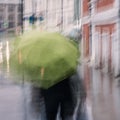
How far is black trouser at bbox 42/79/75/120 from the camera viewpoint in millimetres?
2318

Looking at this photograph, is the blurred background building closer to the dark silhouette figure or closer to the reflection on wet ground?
the reflection on wet ground

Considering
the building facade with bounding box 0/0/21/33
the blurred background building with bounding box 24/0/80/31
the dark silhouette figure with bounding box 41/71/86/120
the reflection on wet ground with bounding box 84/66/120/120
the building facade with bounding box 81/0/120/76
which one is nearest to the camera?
the dark silhouette figure with bounding box 41/71/86/120

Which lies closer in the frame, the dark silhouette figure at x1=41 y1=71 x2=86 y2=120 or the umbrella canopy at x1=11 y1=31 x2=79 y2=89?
the umbrella canopy at x1=11 y1=31 x2=79 y2=89

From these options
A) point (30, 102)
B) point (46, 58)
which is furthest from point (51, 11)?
point (46, 58)

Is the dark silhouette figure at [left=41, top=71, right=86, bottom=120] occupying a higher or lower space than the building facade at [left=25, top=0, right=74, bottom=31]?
lower

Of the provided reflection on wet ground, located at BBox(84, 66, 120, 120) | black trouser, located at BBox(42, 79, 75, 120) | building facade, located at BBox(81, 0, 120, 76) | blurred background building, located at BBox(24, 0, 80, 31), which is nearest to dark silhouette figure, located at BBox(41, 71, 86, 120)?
black trouser, located at BBox(42, 79, 75, 120)

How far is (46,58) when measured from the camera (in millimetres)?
2162

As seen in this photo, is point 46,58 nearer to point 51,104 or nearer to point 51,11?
point 51,104

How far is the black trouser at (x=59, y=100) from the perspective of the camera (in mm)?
2318

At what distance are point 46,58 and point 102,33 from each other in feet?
31.2

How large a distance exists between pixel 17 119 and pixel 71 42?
2146mm

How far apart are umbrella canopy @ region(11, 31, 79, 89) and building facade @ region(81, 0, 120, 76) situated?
7.49 m

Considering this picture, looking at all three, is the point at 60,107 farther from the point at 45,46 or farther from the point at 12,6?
the point at 12,6

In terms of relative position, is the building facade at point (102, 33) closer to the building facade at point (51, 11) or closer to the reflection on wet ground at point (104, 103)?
the building facade at point (51, 11)
